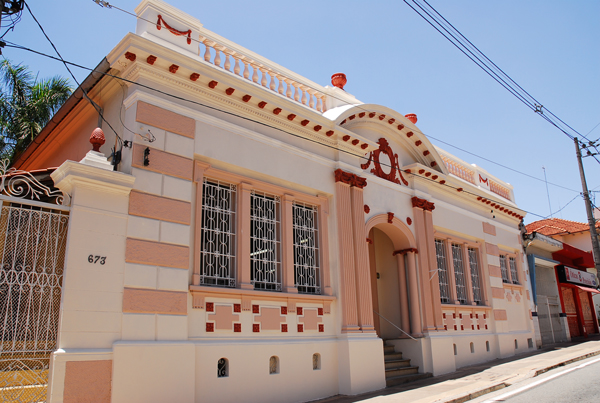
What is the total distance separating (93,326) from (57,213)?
1.72m

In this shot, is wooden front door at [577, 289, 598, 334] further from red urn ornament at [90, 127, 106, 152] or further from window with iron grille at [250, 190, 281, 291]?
red urn ornament at [90, 127, 106, 152]

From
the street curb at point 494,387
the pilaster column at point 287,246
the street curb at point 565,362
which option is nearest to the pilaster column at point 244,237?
the pilaster column at point 287,246

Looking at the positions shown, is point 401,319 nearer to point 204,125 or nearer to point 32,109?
point 204,125

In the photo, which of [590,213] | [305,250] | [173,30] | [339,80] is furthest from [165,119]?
[590,213]

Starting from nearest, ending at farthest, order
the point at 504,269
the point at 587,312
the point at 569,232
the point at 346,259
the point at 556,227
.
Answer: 1. the point at 346,259
2. the point at 504,269
3. the point at 587,312
4. the point at 569,232
5. the point at 556,227

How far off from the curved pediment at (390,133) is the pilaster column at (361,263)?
64.0 inches

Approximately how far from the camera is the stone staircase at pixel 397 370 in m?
11.3

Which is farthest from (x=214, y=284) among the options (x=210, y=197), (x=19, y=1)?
(x=19, y=1)

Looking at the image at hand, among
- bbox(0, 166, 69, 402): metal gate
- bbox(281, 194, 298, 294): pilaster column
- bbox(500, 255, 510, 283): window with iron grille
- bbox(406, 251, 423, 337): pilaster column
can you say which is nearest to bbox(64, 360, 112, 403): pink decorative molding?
bbox(0, 166, 69, 402): metal gate

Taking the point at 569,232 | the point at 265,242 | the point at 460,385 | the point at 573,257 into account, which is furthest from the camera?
the point at 569,232

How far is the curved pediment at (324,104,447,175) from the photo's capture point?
11.8 meters

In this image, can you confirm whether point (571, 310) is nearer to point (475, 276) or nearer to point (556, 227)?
point (556, 227)

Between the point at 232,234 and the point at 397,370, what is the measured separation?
565 cm

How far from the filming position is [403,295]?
42.7ft
